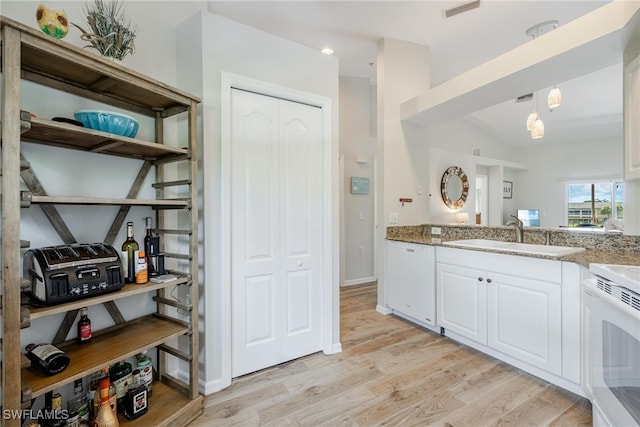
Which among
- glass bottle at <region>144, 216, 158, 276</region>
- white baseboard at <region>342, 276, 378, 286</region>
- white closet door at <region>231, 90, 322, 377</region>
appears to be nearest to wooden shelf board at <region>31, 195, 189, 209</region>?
glass bottle at <region>144, 216, 158, 276</region>

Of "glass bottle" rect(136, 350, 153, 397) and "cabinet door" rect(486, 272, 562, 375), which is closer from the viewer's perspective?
"glass bottle" rect(136, 350, 153, 397)

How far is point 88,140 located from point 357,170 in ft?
11.8

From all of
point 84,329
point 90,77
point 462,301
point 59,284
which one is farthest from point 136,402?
point 462,301

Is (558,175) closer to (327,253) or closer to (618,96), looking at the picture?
(618,96)

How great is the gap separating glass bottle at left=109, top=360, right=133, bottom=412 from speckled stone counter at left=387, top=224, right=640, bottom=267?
249 centimetres

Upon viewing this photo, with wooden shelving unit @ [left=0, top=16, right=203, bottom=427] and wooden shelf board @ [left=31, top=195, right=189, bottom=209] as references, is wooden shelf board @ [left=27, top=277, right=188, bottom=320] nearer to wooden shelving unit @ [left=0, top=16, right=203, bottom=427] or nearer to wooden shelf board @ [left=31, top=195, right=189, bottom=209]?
wooden shelving unit @ [left=0, top=16, right=203, bottom=427]

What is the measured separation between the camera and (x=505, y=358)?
7.54ft

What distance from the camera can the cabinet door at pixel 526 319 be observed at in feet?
6.42

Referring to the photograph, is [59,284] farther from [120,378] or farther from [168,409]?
[168,409]

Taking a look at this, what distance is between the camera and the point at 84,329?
5.04ft

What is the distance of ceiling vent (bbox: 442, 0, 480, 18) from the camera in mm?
2697

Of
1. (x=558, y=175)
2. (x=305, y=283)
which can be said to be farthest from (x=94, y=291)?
(x=558, y=175)

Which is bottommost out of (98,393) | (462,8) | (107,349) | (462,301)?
(98,393)

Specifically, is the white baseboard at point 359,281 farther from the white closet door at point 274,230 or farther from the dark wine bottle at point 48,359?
the dark wine bottle at point 48,359
